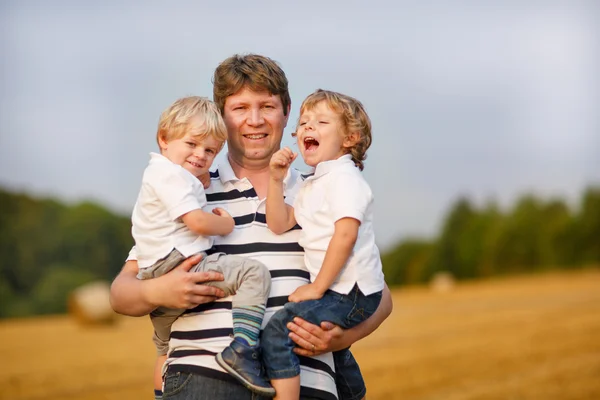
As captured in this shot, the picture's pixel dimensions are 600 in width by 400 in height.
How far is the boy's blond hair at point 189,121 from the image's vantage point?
3297mm

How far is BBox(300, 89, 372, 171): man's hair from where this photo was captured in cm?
341

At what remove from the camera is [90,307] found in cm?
1847

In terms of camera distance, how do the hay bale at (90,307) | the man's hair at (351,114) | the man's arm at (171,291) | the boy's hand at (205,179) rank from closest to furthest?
the man's arm at (171,291) → the man's hair at (351,114) → the boy's hand at (205,179) → the hay bale at (90,307)

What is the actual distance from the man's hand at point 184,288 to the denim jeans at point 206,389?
0.96 ft

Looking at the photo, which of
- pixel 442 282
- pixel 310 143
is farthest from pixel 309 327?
pixel 442 282

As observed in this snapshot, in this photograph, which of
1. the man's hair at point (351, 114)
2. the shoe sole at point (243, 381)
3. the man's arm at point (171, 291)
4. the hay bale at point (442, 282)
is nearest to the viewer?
the shoe sole at point (243, 381)

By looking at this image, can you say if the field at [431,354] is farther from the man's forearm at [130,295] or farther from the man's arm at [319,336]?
the man's forearm at [130,295]

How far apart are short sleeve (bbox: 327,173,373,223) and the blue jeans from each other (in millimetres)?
316

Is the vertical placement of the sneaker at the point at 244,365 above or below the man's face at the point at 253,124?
below

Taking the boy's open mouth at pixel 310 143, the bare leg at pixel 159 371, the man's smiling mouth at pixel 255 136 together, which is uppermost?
the man's smiling mouth at pixel 255 136

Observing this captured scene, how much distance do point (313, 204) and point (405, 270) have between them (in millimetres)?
22748

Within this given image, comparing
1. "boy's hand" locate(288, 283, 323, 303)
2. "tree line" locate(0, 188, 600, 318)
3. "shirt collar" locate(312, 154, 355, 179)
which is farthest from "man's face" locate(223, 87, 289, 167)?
"tree line" locate(0, 188, 600, 318)

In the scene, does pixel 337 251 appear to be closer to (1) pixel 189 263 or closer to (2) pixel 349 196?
(2) pixel 349 196

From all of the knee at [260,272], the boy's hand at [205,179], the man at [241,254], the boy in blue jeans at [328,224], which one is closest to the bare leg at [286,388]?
the boy in blue jeans at [328,224]
